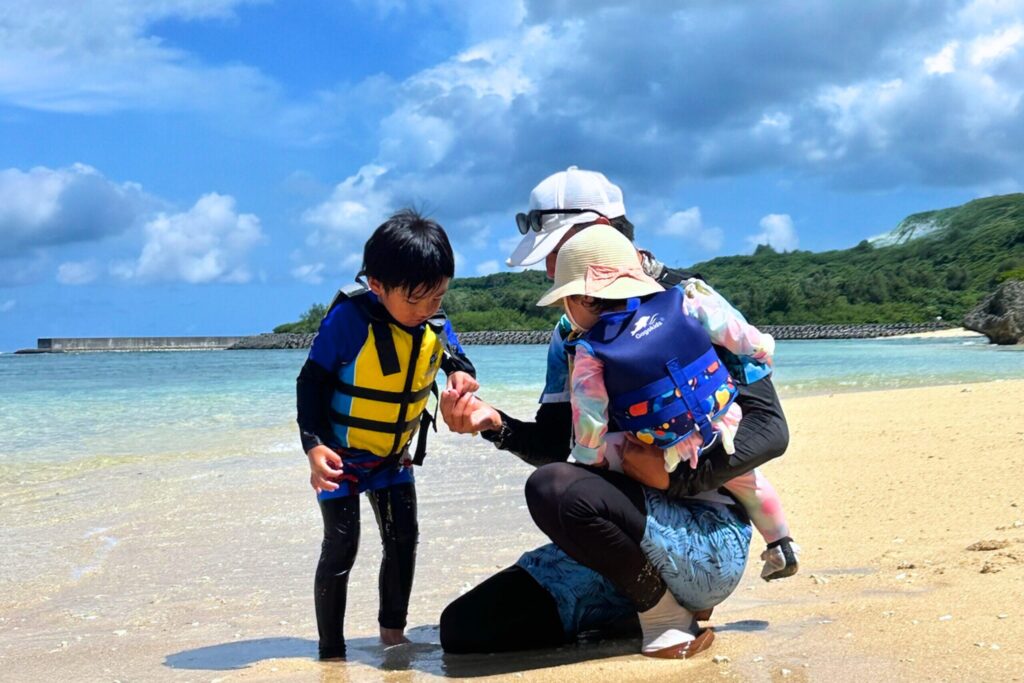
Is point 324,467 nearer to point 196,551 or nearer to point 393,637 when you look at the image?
point 393,637

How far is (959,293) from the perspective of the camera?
93.5m

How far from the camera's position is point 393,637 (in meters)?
3.31

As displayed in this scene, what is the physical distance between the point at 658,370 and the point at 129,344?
11848 cm

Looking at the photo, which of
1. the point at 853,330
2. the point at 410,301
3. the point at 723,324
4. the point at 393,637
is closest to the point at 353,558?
the point at 393,637

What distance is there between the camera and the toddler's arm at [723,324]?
2705 mm

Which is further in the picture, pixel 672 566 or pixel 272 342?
pixel 272 342

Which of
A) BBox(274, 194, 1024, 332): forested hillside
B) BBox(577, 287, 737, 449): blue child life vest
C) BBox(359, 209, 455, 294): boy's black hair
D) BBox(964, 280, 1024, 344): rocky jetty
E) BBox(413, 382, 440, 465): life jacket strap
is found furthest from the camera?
BBox(274, 194, 1024, 332): forested hillside

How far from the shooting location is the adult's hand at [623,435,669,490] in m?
2.71

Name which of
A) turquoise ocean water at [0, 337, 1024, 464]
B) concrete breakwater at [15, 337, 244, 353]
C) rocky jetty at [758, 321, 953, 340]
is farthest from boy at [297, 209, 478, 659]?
concrete breakwater at [15, 337, 244, 353]

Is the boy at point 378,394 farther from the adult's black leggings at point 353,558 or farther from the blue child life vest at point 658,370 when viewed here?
the blue child life vest at point 658,370

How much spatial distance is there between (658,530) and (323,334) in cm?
128

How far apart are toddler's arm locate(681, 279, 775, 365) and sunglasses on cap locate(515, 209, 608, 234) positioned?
1.87 ft

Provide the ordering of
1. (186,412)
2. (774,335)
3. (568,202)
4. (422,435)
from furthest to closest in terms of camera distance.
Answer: (774,335) < (186,412) < (422,435) < (568,202)

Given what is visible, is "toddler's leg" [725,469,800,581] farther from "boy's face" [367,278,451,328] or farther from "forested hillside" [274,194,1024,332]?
"forested hillside" [274,194,1024,332]
